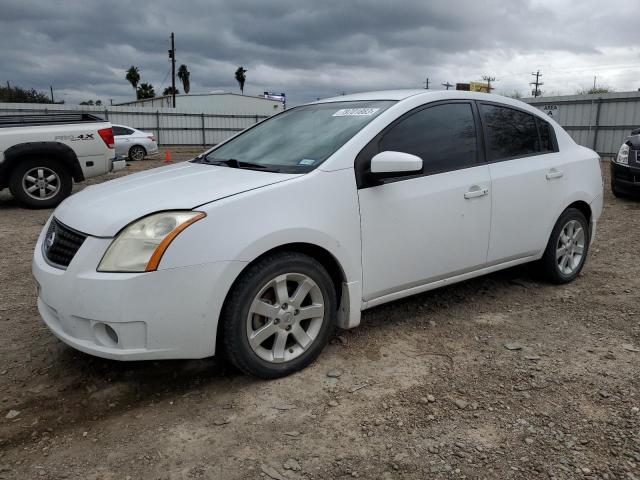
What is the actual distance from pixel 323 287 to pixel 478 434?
108cm

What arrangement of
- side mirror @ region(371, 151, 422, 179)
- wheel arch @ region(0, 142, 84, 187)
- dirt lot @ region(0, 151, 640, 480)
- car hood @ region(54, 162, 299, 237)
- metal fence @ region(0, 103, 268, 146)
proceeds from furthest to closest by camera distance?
1. metal fence @ region(0, 103, 268, 146)
2. wheel arch @ region(0, 142, 84, 187)
3. side mirror @ region(371, 151, 422, 179)
4. car hood @ region(54, 162, 299, 237)
5. dirt lot @ region(0, 151, 640, 480)

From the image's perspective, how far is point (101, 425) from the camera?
2584 millimetres

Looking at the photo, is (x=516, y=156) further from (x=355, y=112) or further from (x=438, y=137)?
(x=355, y=112)

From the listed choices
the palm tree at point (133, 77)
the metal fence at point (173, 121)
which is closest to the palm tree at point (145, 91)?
the palm tree at point (133, 77)

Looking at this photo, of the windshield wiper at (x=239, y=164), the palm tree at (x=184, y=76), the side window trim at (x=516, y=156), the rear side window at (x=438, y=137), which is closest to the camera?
the windshield wiper at (x=239, y=164)

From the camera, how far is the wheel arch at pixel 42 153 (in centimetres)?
807

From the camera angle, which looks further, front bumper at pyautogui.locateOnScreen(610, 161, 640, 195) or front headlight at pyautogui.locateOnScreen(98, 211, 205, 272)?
front bumper at pyautogui.locateOnScreen(610, 161, 640, 195)

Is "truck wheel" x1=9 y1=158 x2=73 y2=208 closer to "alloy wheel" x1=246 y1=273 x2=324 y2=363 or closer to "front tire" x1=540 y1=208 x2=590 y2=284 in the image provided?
"alloy wheel" x1=246 y1=273 x2=324 y2=363

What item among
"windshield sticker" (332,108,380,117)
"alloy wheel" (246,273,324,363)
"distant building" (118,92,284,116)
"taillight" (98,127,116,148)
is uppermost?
"distant building" (118,92,284,116)

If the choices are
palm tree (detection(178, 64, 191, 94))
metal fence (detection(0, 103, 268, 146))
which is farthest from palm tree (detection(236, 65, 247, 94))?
metal fence (detection(0, 103, 268, 146))

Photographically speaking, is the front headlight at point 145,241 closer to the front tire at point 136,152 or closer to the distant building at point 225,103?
the front tire at point 136,152

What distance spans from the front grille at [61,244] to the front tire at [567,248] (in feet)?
11.4

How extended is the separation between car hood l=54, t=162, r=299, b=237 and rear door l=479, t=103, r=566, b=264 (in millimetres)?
1680

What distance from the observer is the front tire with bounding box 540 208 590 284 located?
4.39m
